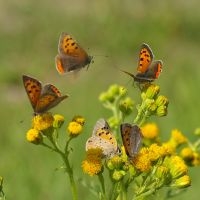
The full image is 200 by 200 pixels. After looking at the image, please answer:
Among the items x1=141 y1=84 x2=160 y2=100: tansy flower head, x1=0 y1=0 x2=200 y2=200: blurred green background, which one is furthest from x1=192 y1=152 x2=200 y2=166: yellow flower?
x1=0 y1=0 x2=200 y2=200: blurred green background

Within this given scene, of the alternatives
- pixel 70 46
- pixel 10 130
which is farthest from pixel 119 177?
pixel 10 130

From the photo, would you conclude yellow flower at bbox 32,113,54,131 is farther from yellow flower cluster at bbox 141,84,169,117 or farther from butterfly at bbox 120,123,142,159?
yellow flower cluster at bbox 141,84,169,117

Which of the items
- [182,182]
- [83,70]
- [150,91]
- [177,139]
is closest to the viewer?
[150,91]

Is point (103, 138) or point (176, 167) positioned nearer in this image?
point (103, 138)

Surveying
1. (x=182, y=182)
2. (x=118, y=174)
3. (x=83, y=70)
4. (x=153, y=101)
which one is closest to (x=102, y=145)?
(x=118, y=174)

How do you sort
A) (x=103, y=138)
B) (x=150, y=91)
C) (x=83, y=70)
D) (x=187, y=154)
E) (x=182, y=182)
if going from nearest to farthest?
1. (x=103, y=138)
2. (x=150, y=91)
3. (x=182, y=182)
4. (x=187, y=154)
5. (x=83, y=70)

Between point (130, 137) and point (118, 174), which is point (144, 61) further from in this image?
point (118, 174)

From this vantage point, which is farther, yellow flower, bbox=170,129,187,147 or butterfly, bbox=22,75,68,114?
yellow flower, bbox=170,129,187,147
